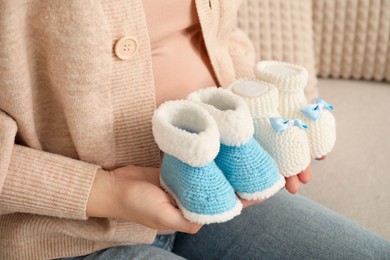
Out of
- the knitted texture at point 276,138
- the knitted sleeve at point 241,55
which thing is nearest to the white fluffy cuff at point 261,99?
the knitted texture at point 276,138

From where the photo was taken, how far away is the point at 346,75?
138cm

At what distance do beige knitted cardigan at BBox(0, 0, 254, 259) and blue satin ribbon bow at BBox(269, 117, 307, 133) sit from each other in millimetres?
161

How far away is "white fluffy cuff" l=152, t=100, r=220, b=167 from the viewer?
1.70ft

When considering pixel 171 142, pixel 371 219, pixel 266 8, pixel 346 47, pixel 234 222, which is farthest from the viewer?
pixel 346 47

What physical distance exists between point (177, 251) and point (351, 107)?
705 millimetres

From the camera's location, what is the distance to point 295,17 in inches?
48.6

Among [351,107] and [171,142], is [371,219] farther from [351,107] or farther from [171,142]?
[171,142]

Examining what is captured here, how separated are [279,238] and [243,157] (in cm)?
25

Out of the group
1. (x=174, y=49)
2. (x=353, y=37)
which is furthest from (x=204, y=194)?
(x=353, y=37)

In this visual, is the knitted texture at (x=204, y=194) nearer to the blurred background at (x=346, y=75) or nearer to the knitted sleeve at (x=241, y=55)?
the knitted sleeve at (x=241, y=55)

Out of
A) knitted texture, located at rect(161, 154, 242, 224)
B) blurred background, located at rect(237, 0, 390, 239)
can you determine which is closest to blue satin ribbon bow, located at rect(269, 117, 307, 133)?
knitted texture, located at rect(161, 154, 242, 224)

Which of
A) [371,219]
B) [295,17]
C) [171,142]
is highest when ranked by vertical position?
[171,142]

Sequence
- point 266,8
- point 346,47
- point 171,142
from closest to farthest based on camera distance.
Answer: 1. point 171,142
2. point 266,8
3. point 346,47

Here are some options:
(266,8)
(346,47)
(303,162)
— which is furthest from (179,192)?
(346,47)
